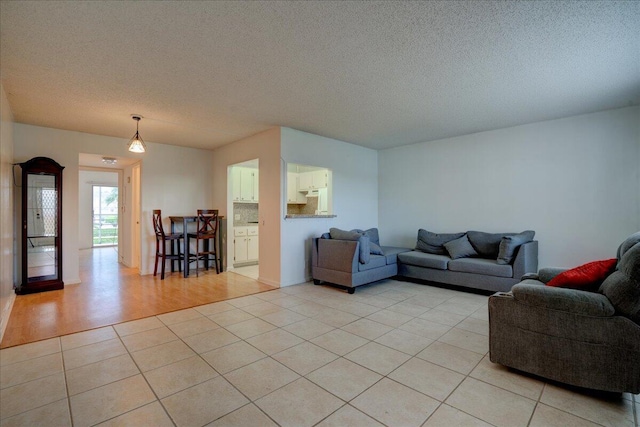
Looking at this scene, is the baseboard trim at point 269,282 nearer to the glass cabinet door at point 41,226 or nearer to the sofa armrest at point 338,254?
the sofa armrest at point 338,254

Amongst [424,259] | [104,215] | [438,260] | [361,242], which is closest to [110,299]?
[361,242]

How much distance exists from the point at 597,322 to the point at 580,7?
207cm

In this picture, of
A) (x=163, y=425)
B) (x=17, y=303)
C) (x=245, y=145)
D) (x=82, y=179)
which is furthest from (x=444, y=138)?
(x=82, y=179)

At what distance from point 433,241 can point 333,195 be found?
6.41 feet

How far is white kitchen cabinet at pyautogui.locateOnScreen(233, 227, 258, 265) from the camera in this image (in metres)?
6.32

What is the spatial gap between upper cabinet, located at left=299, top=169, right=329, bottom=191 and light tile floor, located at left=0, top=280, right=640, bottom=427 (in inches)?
137

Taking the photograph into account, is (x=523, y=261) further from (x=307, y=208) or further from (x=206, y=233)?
(x=206, y=233)

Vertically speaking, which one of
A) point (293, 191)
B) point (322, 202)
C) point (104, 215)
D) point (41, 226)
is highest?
point (293, 191)

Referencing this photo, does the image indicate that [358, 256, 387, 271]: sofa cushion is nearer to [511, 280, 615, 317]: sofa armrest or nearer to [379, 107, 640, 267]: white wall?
[379, 107, 640, 267]: white wall

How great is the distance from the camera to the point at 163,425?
167 cm

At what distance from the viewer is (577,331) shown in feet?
6.48

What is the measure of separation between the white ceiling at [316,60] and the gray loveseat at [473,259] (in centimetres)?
183

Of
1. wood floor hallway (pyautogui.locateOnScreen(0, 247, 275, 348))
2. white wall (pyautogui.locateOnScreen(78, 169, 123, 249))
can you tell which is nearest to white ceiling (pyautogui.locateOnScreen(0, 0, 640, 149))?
wood floor hallway (pyautogui.locateOnScreen(0, 247, 275, 348))

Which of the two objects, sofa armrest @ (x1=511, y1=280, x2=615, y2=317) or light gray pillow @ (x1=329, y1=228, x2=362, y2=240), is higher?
light gray pillow @ (x1=329, y1=228, x2=362, y2=240)
